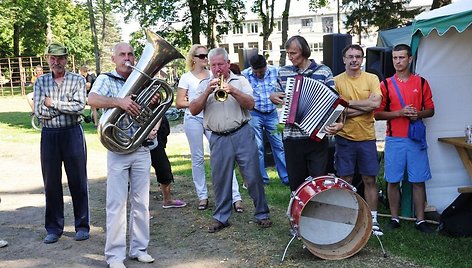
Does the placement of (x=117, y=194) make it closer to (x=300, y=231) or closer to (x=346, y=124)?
(x=300, y=231)

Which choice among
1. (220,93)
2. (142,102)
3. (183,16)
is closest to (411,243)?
(220,93)

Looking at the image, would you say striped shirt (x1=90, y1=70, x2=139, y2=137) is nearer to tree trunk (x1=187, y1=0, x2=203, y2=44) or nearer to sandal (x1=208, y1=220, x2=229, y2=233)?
sandal (x1=208, y1=220, x2=229, y2=233)

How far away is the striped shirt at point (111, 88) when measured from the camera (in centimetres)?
447

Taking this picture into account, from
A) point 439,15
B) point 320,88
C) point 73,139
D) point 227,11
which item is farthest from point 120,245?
point 227,11

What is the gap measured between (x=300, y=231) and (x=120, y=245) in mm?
1623

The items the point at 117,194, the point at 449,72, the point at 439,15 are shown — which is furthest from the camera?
the point at 449,72

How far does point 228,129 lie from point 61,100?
1.73 metres

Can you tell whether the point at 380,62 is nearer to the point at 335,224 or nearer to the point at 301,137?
the point at 301,137

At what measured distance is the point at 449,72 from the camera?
19.1 ft

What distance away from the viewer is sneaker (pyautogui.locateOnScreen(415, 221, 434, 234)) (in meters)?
5.38

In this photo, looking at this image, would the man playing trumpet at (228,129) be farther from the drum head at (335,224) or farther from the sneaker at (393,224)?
the sneaker at (393,224)

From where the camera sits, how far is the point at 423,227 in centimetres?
543

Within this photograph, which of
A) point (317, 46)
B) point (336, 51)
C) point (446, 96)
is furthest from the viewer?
point (317, 46)

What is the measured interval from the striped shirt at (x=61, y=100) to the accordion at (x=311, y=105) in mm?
2112
